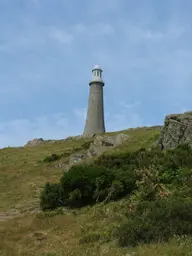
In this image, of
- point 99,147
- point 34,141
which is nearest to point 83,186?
point 99,147

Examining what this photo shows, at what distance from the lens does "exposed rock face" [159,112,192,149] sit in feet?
81.4

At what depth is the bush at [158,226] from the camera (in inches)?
369

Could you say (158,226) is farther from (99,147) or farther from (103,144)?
(103,144)

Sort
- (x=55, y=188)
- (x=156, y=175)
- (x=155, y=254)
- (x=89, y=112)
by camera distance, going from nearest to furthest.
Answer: (x=155, y=254) < (x=156, y=175) < (x=55, y=188) < (x=89, y=112)

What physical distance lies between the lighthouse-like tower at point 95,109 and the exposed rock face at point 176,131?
3233 cm

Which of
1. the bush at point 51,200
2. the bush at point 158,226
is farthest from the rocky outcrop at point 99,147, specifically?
the bush at point 158,226

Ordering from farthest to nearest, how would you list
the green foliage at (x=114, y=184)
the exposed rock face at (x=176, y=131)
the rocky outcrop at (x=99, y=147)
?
1. the rocky outcrop at (x=99, y=147)
2. the exposed rock face at (x=176, y=131)
3. the green foliage at (x=114, y=184)

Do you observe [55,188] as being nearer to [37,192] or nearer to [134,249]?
[37,192]

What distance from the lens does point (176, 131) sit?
25.7 meters

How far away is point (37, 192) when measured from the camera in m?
21.8

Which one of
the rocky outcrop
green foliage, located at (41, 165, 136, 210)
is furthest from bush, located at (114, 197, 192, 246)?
the rocky outcrop

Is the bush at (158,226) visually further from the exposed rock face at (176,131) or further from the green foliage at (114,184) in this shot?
the exposed rock face at (176,131)

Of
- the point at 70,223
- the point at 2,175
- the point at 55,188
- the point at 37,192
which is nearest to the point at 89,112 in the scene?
the point at 2,175

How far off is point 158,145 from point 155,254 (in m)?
18.8
